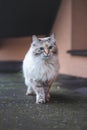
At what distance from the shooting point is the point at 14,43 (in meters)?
6.54

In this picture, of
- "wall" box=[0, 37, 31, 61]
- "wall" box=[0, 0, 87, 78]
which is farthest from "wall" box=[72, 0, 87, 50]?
"wall" box=[0, 37, 31, 61]

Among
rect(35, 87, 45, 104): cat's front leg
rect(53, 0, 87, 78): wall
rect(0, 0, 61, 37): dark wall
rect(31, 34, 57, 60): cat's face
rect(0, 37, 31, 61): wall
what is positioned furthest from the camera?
rect(0, 37, 31, 61): wall

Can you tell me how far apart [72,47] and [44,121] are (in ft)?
9.01

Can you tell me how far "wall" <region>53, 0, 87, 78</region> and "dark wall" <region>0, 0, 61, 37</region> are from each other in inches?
6.2

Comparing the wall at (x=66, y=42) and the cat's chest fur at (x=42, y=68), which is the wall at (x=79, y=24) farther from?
the cat's chest fur at (x=42, y=68)

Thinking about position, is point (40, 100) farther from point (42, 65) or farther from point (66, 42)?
point (66, 42)

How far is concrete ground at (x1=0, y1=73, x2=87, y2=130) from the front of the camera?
271 centimetres

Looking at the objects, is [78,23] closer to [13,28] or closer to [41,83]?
[13,28]

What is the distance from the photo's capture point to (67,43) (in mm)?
5504

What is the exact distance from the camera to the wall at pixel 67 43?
205 inches

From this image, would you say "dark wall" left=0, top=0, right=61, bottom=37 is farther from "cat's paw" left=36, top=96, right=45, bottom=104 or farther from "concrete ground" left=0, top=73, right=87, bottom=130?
"cat's paw" left=36, top=96, right=45, bottom=104

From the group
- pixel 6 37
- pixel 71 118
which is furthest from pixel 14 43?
pixel 71 118

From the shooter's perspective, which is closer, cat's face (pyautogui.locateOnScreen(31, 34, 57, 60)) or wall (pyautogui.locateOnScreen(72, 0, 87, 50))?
cat's face (pyautogui.locateOnScreen(31, 34, 57, 60))

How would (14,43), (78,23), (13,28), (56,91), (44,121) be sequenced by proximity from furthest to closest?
(14,43), (13,28), (78,23), (56,91), (44,121)
